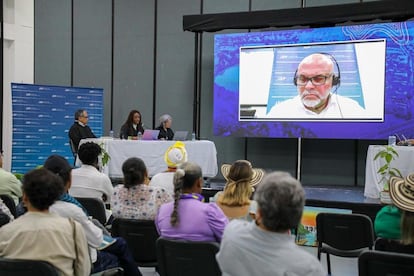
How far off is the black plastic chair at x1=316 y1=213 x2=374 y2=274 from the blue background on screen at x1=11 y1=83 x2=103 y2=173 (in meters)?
6.33

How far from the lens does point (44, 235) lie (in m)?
2.08

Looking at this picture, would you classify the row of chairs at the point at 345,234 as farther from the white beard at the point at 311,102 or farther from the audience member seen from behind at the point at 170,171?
the white beard at the point at 311,102

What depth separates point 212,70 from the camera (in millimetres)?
8797

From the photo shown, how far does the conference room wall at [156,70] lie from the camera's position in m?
8.01

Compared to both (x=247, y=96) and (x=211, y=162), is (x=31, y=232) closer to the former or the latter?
(x=211, y=162)

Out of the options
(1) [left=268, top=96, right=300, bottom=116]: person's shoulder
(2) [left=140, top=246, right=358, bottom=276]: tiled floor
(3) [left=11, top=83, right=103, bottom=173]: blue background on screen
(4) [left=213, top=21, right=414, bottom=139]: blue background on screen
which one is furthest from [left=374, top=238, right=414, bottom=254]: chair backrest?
(3) [left=11, top=83, right=103, bottom=173]: blue background on screen

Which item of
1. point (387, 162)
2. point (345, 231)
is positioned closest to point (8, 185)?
point (345, 231)

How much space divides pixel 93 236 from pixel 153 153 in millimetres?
4518

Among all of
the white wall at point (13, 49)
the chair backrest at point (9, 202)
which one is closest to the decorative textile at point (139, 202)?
the chair backrest at point (9, 202)

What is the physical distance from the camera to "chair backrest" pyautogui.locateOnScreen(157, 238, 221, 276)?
2357mm

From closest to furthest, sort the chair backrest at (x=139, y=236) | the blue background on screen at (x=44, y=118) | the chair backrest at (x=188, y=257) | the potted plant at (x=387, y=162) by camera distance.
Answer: the chair backrest at (x=188, y=257)
the chair backrest at (x=139, y=236)
the potted plant at (x=387, y=162)
the blue background on screen at (x=44, y=118)

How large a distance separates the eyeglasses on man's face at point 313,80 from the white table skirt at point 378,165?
164 cm

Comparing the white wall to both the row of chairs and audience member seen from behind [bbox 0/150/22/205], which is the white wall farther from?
the row of chairs

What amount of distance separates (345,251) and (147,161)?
13.0 ft
